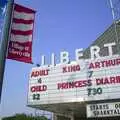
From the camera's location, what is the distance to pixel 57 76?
2134 cm

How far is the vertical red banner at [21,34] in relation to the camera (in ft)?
33.8

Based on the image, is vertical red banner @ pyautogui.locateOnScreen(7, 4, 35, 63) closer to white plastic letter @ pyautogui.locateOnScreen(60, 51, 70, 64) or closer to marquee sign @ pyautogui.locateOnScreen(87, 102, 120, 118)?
marquee sign @ pyautogui.locateOnScreen(87, 102, 120, 118)

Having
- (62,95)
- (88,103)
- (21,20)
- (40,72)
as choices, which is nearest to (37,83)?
(40,72)

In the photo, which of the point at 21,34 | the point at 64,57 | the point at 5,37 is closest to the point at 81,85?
the point at 64,57

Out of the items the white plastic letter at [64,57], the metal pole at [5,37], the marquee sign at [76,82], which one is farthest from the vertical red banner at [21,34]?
the white plastic letter at [64,57]

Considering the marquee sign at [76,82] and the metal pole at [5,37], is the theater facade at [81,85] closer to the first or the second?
the marquee sign at [76,82]

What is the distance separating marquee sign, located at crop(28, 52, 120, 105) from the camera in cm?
1959

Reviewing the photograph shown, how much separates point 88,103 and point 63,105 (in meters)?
2.22

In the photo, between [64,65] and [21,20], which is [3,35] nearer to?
[21,20]

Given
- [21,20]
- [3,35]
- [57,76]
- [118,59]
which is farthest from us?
[57,76]

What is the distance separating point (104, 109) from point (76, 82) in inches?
98.8

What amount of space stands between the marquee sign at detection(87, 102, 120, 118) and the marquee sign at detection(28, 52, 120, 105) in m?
0.49

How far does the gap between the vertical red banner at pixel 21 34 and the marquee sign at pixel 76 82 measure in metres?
9.63

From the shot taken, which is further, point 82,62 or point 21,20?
point 82,62
